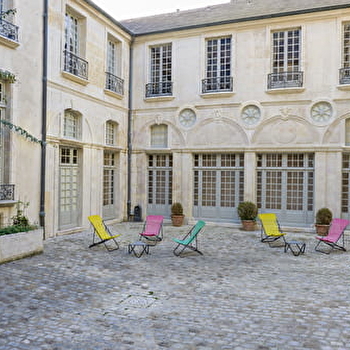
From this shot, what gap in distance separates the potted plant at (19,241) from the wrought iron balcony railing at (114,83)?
6384 millimetres

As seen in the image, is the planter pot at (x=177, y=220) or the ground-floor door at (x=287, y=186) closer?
the ground-floor door at (x=287, y=186)

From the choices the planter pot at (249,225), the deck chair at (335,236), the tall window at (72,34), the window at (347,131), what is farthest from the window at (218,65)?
the deck chair at (335,236)

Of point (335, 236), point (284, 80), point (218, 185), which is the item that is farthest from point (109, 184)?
point (335, 236)

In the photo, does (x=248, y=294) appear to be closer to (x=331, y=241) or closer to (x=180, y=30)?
(x=331, y=241)

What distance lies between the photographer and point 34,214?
998cm

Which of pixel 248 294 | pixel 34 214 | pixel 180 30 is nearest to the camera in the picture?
pixel 248 294

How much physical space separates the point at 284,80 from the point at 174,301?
974cm

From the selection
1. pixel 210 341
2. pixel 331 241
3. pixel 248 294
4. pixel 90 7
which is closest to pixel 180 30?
pixel 90 7

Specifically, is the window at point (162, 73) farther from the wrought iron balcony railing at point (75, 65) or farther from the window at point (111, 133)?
the wrought iron balcony railing at point (75, 65)

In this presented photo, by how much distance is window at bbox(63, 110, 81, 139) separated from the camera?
37.5 ft

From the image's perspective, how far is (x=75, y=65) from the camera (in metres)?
11.5

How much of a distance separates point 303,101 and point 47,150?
8603 mm

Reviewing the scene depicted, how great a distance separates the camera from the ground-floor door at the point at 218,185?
44.6 ft

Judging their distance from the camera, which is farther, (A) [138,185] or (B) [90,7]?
(A) [138,185]
